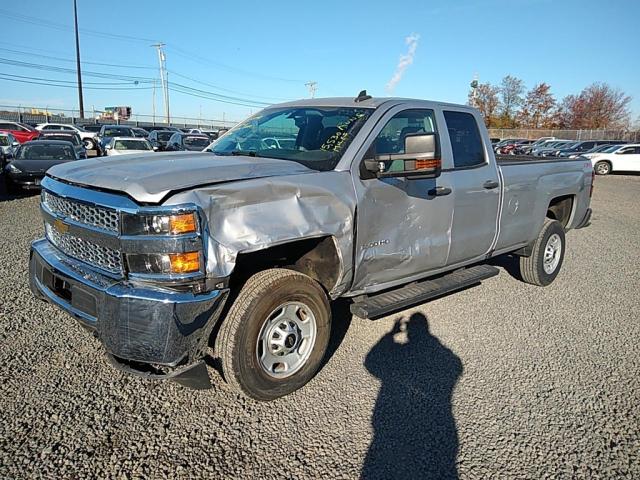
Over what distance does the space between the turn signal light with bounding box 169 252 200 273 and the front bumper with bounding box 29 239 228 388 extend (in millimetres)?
131

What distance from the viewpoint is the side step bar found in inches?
133

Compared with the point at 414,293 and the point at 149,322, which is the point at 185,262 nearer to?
the point at 149,322

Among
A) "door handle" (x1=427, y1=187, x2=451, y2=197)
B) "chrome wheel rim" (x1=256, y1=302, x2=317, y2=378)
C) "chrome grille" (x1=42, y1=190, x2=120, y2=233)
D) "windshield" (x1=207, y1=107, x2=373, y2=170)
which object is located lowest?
"chrome wheel rim" (x1=256, y1=302, x2=317, y2=378)

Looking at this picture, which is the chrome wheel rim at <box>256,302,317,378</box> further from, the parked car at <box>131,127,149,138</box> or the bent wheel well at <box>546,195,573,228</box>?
the parked car at <box>131,127,149,138</box>

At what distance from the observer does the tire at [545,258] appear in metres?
5.41

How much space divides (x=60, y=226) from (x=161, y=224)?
3.38ft

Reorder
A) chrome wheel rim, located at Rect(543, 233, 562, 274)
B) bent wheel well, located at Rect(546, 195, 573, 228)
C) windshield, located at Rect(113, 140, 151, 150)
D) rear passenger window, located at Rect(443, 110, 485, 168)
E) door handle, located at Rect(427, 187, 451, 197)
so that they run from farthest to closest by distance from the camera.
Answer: windshield, located at Rect(113, 140, 151, 150), bent wheel well, located at Rect(546, 195, 573, 228), chrome wheel rim, located at Rect(543, 233, 562, 274), rear passenger window, located at Rect(443, 110, 485, 168), door handle, located at Rect(427, 187, 451, 197)

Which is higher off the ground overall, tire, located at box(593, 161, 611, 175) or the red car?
the red car

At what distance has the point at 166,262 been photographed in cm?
247

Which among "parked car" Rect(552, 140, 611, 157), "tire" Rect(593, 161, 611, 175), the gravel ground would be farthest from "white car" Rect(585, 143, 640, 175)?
the gravel ground

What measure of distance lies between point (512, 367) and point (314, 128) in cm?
249

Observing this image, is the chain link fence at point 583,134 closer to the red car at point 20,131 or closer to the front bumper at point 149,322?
the red car at point 20,131

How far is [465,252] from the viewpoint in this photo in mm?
4305

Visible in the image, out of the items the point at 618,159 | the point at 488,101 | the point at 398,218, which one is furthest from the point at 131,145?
the point at 488,101
